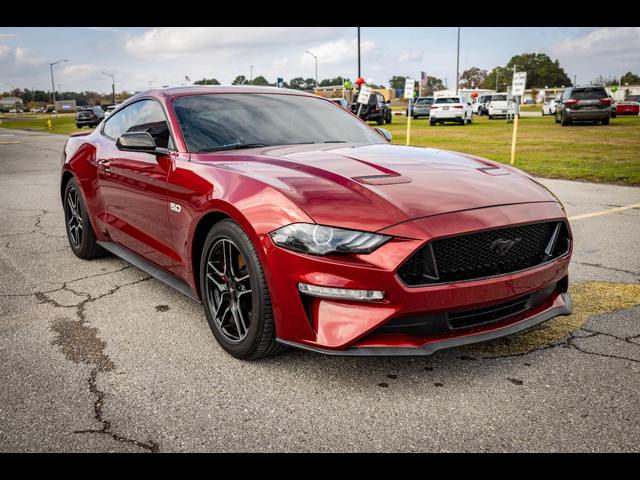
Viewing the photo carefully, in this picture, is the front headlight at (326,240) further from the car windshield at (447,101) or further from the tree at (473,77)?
the tree at (473,77)

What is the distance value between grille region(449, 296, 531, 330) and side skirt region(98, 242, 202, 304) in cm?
157

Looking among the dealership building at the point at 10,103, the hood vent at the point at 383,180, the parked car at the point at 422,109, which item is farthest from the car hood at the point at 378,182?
the dealership building at the point at 10,103

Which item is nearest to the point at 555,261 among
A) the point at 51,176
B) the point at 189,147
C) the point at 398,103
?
the point at 189,147

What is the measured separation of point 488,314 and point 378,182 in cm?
85

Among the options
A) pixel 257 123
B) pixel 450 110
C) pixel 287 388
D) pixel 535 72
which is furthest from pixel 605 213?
pixel 535 72

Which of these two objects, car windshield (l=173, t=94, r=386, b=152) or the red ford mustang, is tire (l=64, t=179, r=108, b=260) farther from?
car windshield (l=173, t=94, r=386, b=152)

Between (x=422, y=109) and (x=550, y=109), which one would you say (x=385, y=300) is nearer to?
(x=422, y=109)

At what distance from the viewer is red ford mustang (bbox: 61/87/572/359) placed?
250cm

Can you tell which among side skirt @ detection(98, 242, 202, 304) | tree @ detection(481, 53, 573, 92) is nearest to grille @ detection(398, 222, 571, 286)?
side skirt @ detection(98, 242, 202, 304)

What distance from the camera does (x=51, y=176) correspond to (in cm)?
1167

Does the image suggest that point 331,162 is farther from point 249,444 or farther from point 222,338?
point 249,444

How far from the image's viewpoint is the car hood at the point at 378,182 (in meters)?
2.59

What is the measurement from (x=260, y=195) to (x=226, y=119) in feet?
4.07

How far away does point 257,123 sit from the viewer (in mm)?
3891
